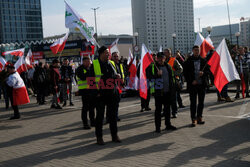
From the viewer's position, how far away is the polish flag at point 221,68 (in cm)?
854

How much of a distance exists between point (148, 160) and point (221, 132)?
2.54 m

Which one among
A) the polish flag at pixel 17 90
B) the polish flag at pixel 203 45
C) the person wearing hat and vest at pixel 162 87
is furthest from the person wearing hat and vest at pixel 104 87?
the polish flag at pixel 17 90

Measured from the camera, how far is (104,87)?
6855 mm

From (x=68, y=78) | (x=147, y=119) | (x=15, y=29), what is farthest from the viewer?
(x=15, y=29)

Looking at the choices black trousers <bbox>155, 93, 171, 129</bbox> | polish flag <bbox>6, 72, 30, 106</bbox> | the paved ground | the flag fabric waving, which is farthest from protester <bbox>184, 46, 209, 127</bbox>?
polish flag <bbox>6, 72, 30, 106</bbox>

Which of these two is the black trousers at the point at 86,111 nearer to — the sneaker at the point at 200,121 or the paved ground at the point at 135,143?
the paved ground at the point at 135,143

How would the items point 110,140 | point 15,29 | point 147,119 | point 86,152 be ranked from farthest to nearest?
point 15,29, point 147,119, point 110,140, point 86,152

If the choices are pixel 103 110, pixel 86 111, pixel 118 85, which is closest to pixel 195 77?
pixel 118 85

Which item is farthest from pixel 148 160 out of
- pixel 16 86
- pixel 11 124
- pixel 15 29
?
pixel 15 29

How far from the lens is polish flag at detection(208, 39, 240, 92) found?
854cm

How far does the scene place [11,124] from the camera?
1012 cm

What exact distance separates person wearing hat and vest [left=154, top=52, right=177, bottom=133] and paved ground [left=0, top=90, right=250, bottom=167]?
1.21 feet

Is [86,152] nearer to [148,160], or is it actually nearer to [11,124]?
[148,160]

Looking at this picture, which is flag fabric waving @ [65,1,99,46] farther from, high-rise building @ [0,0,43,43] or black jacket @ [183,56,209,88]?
high-rise building @ [0,0,43,43]
